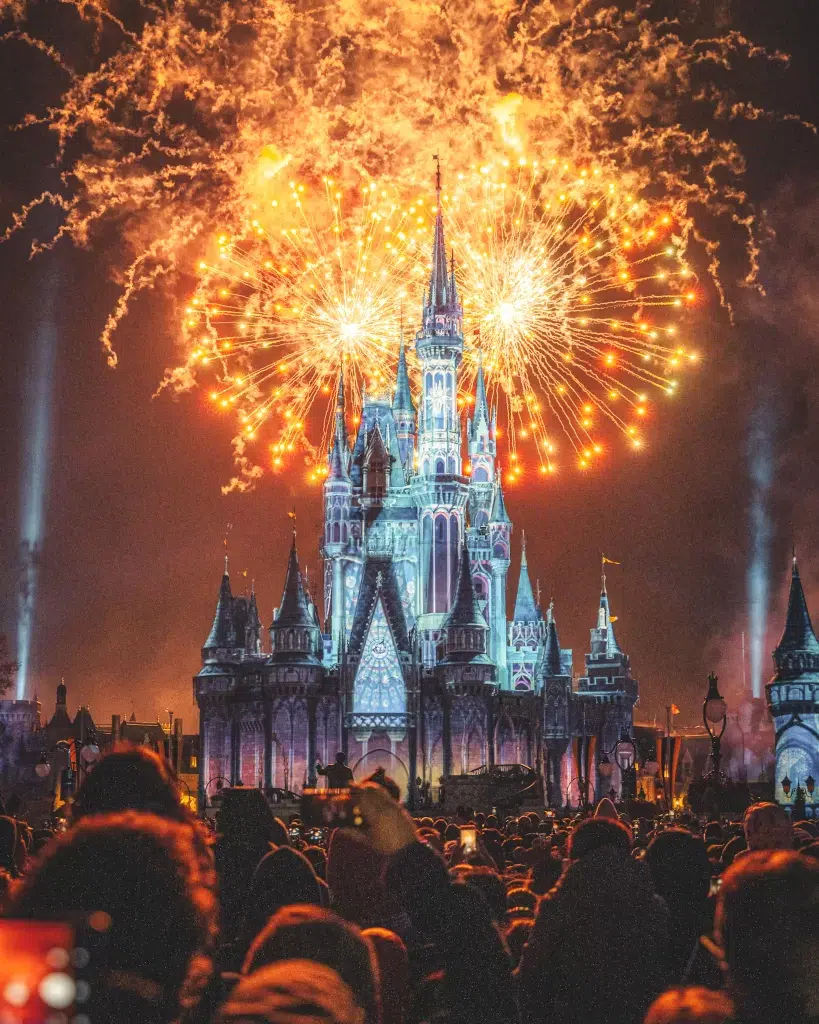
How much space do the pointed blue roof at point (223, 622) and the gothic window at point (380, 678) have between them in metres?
10.1

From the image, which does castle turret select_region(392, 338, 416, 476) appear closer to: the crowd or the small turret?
the small turret

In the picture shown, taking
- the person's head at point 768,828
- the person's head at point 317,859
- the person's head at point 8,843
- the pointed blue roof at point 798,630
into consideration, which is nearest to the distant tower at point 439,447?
the pointed blue roof at point 798,630

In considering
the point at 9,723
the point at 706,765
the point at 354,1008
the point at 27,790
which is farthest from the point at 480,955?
the point at 706,765

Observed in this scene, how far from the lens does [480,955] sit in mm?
8133

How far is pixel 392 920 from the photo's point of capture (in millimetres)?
10664

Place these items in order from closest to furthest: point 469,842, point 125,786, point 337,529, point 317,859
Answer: point 125,786 < point 469,842 < point 317,859 < point 337,529

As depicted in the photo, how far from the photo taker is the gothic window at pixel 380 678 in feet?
292

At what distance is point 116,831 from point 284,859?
20.1 feet

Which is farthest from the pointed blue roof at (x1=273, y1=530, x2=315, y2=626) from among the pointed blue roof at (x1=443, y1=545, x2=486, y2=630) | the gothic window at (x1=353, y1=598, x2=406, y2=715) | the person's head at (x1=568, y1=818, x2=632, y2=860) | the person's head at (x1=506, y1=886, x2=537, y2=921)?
the person's head at (x1=568, y1=818, x2=632, y2=860)

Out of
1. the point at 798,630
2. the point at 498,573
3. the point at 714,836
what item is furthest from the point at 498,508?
the point at 714,836

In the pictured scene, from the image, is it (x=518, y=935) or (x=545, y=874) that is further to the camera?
(x=545, y=874)

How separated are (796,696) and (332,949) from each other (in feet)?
247

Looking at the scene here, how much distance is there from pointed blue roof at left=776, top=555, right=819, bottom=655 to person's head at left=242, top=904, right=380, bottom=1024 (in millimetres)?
75630

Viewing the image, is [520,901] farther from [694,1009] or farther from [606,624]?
[606,624]
